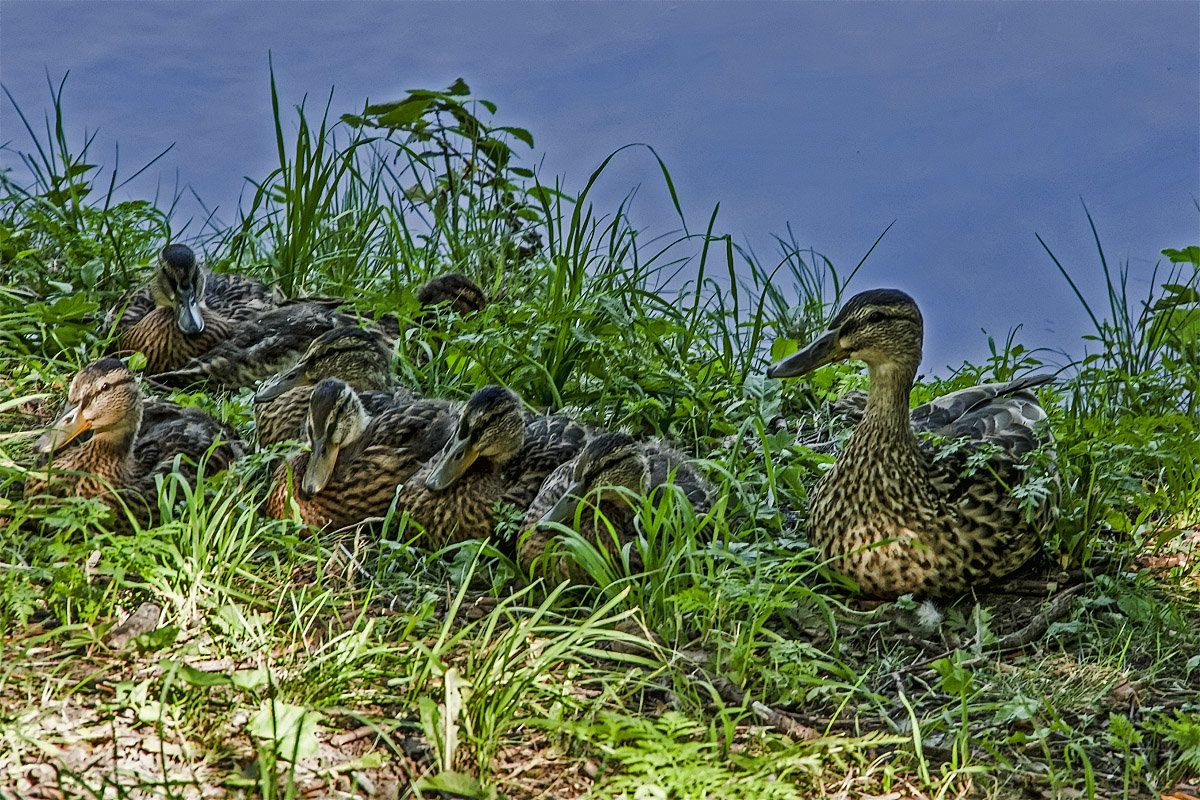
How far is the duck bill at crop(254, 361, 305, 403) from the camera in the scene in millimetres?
4832

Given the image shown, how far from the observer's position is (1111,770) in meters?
3.16

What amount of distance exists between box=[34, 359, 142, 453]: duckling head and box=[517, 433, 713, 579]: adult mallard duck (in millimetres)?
1405

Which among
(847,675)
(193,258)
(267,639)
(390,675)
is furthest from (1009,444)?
(193,258)

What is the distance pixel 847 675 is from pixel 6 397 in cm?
340

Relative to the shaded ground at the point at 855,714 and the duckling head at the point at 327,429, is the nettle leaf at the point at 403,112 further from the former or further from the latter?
the shaded ground at the point at 855,714

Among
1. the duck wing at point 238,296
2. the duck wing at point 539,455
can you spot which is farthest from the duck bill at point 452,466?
the duck wing at point 238,296

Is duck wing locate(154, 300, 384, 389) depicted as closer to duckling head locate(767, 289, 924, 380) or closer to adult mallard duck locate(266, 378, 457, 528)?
adult mallard duck locate(266, 378, 457, 528)

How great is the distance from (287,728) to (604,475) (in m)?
1.35

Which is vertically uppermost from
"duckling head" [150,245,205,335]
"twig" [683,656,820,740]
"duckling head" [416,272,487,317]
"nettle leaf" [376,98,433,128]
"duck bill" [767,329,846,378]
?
"nettle leaf" [376,98,433,128]

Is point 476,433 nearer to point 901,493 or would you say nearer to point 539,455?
point 539,455

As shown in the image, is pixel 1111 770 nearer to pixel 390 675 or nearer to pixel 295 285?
pixel 390 675

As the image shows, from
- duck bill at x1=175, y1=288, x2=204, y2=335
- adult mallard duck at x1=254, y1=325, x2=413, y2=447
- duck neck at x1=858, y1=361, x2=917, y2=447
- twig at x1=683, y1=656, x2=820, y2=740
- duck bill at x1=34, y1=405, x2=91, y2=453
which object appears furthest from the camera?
duck bill at x1=175, y1=288, x2=204, y2=335

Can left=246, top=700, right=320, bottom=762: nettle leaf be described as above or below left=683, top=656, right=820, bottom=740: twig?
below

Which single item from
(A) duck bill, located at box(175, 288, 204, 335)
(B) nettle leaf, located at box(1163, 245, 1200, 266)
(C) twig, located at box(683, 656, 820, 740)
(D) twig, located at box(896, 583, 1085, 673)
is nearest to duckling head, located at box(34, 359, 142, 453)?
(A) duck bill, located at box(175, 288, 204, 335)
